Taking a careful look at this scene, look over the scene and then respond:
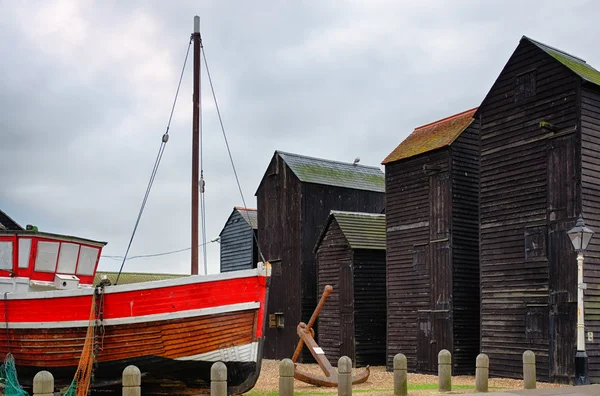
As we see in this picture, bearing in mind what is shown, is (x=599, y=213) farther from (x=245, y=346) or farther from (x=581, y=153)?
(x=245, y=346)

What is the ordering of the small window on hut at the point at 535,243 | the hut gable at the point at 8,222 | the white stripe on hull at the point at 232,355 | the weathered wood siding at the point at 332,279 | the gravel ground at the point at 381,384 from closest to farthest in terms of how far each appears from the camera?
the white stripe on hull at the point at 232,355
the gravel ground at the point at 381,384
the small window on hut at the point at 535,243
the weathered wood siding at the point at 332,279
the hut gable at the point at 8,222

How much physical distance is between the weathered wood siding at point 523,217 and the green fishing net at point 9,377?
1280 centimetres

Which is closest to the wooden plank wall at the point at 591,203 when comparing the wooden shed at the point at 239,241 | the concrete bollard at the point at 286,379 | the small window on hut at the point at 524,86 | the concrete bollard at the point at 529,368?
the small window on hut at the point at 524,86

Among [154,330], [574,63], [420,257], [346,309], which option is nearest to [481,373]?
[154,330]

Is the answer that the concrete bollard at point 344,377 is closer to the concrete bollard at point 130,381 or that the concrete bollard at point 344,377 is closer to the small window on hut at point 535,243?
the concrete bollard at point 130,381

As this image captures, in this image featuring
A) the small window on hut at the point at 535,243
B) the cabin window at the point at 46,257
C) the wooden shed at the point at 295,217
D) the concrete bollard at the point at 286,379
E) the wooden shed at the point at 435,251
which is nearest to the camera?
the concrete bollard at the point at 286,379

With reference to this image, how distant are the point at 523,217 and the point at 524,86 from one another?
12.7ft

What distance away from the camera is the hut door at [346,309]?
88.8 ft

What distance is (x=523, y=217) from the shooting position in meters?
20.3

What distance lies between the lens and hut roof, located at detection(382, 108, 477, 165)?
24.0 meters

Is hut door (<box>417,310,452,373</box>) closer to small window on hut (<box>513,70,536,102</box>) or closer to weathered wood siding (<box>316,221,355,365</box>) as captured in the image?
weathered wood siding (<box>316,221,355,365</box>)

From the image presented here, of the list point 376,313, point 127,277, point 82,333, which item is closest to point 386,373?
point 376,313

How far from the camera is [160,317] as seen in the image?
15.3 meters

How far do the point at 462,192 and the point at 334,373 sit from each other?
319 inches
